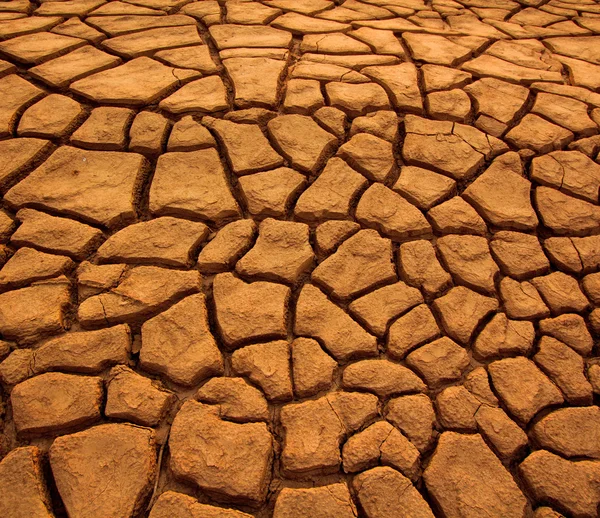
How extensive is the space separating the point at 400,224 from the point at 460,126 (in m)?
0.67

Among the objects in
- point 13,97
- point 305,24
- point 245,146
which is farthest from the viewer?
point 305,24

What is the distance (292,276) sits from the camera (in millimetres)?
1695

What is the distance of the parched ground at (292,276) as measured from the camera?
1.30 metres

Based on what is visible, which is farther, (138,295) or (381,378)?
(138,295)

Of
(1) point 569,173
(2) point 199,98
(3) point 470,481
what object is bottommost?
(3) point 470,481

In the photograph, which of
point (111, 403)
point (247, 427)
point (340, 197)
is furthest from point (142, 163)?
point (247, 427)

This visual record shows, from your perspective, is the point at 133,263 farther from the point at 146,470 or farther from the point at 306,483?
the point at 306,483

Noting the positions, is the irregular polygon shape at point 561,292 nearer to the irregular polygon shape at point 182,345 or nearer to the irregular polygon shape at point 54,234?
the irregular polygon shape at point 182,345

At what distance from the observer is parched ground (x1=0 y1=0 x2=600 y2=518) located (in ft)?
4.27

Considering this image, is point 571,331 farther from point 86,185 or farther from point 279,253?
point 86,185

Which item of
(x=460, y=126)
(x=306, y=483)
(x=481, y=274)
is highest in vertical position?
(x=460, y=126)

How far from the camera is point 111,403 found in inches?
54.2

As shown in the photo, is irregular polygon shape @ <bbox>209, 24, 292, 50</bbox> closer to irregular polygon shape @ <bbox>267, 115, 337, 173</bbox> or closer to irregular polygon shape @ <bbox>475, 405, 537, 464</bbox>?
irregular polygon shape @ <bbox>267, 115, 337, 173</bbox>

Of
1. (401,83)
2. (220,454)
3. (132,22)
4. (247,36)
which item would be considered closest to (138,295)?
(220,454)
